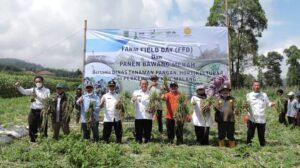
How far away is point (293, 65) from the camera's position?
4019 centimetres

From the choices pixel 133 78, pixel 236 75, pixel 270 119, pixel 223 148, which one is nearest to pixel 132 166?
pixel 223 148

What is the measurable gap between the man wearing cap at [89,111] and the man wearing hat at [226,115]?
2.65 metres

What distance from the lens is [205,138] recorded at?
360 inches

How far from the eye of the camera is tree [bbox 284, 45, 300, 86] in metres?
39.5

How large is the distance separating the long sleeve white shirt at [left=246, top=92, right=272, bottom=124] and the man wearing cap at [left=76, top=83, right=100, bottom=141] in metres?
3.33

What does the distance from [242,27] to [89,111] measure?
24168 mm

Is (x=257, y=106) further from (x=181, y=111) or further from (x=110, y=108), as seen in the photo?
(x=110, y=108)

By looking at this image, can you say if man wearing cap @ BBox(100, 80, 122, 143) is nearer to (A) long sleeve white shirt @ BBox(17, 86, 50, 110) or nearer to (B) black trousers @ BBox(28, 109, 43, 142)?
(A) long sleeve white shirt @ BBox(17, 86, 50, 110)

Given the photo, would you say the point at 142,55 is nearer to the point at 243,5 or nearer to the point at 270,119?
the point at 270,119

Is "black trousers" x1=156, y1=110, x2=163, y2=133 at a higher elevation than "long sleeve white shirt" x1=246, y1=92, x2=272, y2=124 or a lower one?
lower

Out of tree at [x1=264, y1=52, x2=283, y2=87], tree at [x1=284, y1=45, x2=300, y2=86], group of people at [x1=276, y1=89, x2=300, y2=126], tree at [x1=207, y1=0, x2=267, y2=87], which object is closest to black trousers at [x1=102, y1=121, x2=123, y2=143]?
group of people at [x1=276, y1=89, x2=300, y2=126]

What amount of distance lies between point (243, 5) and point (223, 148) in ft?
78.8

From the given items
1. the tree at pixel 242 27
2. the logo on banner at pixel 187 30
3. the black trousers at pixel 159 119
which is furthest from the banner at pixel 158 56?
the tree at pixel 242 27

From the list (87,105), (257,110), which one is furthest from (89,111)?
(257,110)
